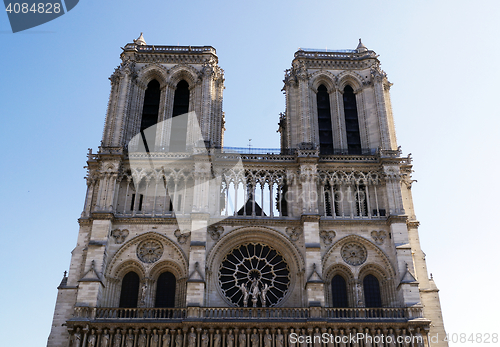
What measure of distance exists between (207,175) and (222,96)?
8.01 meters

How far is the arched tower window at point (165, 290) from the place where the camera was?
29734mm

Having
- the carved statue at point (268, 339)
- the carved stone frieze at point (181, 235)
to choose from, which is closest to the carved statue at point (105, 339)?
the carved stone frieze at point (181, 235)

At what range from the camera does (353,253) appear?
30.9 meters

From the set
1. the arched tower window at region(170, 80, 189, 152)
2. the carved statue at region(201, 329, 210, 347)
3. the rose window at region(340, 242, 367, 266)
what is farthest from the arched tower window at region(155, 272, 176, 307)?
the rose window at region(340, 242, 367, 266)

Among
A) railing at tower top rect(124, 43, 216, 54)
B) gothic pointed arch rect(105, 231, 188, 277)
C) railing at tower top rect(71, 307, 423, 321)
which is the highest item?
railing at tower top rect(124, 43, 216, 54)

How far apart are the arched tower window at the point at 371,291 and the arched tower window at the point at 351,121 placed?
8576 millimetres

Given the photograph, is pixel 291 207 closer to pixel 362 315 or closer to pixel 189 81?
pixel 362 315

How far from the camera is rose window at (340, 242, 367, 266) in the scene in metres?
30.7

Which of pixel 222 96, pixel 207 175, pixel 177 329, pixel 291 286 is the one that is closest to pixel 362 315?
pixel 291 286

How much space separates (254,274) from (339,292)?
492 centimetres

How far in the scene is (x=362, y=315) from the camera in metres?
28.2

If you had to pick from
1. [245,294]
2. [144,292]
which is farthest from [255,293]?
[144,292]

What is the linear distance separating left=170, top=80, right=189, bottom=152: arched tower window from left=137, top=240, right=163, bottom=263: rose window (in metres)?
6.67

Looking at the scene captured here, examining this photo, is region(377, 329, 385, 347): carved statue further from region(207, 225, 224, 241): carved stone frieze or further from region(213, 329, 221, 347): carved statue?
region(207, 225, 224, 241): carved stone frieze
